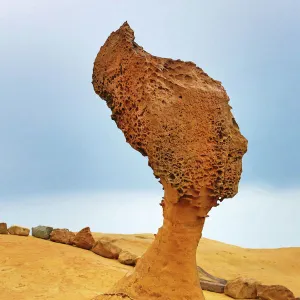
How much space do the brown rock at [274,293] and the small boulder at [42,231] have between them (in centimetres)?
449

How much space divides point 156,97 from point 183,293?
186 centimetres

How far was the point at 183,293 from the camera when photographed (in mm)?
4312

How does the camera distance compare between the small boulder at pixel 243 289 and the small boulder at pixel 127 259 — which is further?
the small boulder at pixel 127 259

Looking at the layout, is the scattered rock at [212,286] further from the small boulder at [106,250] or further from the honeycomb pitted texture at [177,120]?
the honeycomb pitted texture at [177,120]

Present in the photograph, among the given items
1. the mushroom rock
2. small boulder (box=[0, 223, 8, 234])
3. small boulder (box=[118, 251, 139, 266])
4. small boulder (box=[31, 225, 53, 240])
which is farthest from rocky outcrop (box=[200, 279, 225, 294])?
small boulder (box=[0, 223, 8, 234])

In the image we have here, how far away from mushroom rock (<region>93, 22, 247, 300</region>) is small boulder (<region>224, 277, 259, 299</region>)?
3935mm

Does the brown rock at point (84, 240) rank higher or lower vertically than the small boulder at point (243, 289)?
higher

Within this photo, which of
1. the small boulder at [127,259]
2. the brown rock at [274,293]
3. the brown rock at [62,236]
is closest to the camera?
the brown rock at [274,293]

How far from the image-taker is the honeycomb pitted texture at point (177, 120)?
4156 millimetres

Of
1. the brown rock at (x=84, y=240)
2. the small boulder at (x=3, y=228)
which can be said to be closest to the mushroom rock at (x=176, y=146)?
the brown rock at (x=84, y=240)

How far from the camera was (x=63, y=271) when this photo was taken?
289 inches

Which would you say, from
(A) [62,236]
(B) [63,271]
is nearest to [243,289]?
(B) [63,271]

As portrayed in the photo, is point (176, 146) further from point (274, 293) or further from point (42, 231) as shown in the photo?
point (42, 231)

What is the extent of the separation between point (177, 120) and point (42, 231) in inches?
251
